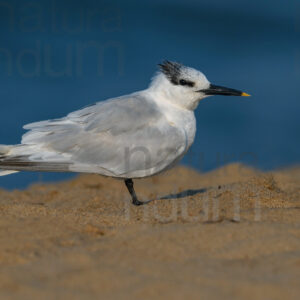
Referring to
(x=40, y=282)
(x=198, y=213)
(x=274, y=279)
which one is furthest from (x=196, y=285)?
(x=198, y=213)

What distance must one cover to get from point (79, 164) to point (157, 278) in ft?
7.38

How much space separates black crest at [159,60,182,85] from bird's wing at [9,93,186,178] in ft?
1.92

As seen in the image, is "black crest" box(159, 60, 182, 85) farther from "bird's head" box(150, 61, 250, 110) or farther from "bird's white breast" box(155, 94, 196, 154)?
"bird's white breast" box(155, 94, 196, 154)

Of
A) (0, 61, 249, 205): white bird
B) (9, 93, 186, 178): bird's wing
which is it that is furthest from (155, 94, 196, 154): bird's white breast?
(9, 93, 186, 178): bird's wing

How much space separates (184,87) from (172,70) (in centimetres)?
20

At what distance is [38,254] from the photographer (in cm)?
287

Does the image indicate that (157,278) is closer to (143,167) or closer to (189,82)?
(143,167)

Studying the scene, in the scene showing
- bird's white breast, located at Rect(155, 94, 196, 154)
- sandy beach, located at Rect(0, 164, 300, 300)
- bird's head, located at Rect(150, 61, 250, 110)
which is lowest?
sandy beach, located at Rect(0, 164, 300, 300)

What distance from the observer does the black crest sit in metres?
5.19

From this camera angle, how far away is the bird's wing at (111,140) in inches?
180

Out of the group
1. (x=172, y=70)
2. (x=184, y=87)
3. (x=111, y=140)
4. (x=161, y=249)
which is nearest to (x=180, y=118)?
(x=184, y=87)

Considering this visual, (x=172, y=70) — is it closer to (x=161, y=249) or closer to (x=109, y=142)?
(x=109, y=142)

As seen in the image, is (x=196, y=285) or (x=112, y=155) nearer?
(x=196, y=285)

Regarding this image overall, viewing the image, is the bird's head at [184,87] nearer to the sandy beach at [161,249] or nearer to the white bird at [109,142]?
the white bird at [109,142]
